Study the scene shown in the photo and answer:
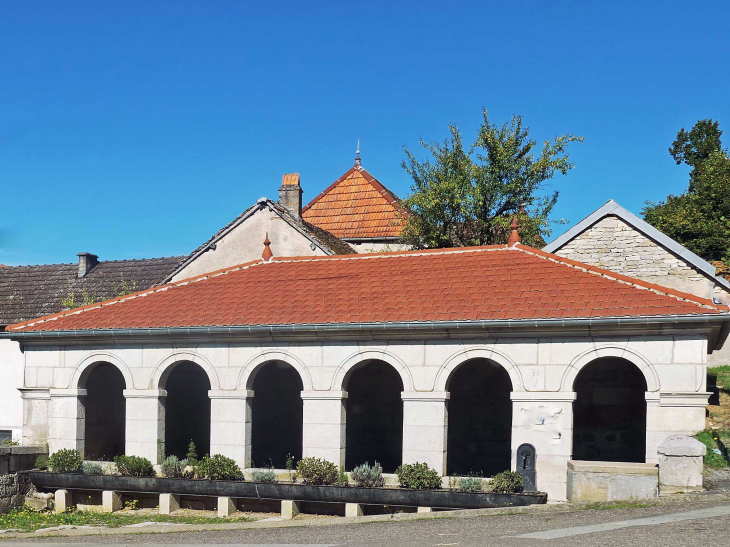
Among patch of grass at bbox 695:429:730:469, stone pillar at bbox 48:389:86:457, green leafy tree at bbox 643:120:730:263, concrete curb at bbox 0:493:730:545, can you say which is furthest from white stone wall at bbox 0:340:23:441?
green leafy tree at bbox 643:120:730:263

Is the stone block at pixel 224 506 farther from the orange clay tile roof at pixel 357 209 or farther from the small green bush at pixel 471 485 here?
the orange clay tile roof at pixel 357 209

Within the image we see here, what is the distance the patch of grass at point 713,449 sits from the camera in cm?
1395

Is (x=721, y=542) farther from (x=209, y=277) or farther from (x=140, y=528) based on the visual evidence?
(x=209, y=277)

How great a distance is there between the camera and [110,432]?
68.3 ft

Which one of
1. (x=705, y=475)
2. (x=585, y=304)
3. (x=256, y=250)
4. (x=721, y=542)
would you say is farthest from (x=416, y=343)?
(x=256, y=250)

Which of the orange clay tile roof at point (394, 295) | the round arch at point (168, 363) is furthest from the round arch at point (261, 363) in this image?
the round arch at point (168, 363)

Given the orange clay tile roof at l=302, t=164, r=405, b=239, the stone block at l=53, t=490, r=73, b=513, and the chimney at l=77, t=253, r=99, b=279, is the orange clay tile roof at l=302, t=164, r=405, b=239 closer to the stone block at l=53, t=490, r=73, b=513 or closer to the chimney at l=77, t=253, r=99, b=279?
the chimney at l=77, t=253, r=99, b=279

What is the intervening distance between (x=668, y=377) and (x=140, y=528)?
936 centimetres

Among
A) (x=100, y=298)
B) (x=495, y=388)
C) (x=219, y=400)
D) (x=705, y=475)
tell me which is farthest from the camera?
(x=100, y=298)

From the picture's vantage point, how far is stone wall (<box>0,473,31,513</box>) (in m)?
17.8

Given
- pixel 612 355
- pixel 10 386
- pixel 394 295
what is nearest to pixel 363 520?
pixel 612 355

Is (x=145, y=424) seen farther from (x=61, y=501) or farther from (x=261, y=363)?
(x=261, y=363)

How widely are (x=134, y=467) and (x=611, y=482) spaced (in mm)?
9583

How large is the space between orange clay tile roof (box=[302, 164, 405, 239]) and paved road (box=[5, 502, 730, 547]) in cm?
1841
